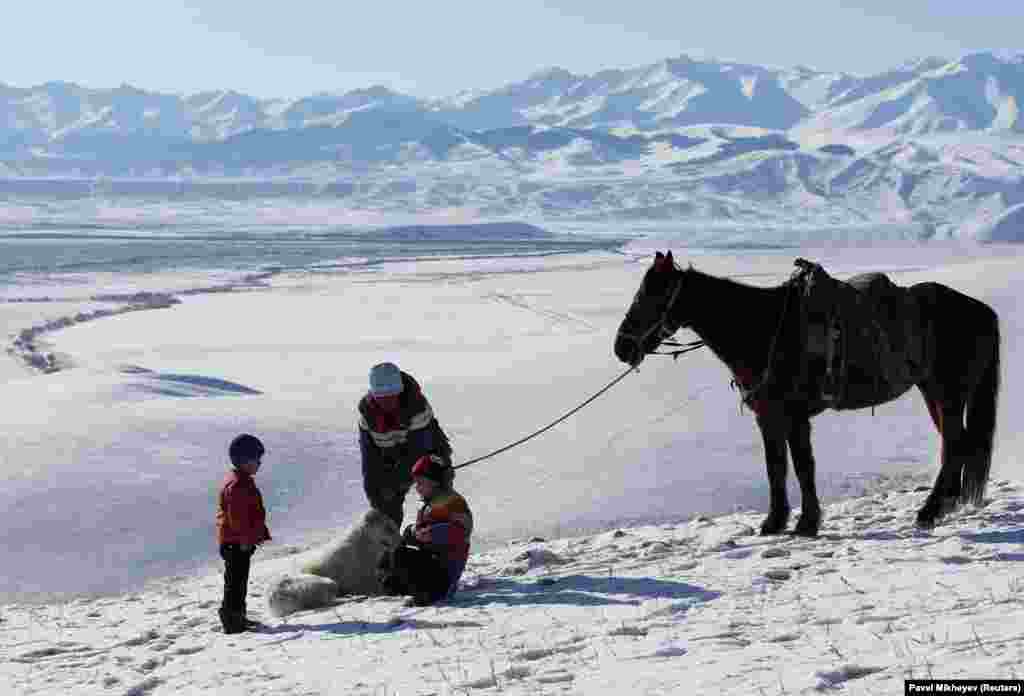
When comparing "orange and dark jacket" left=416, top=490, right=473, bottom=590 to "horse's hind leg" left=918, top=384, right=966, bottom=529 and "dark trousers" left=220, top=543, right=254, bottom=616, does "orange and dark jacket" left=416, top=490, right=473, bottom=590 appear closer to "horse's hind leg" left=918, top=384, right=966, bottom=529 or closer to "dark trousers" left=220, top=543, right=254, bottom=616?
"dark trousers" left=220, top=543, right=254, bottom=616

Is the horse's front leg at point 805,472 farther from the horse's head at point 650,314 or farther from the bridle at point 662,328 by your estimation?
the horse's head at point 650,314

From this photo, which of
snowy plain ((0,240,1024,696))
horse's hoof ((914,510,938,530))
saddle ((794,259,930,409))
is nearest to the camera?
snowy plain ((0,240,1024,696))

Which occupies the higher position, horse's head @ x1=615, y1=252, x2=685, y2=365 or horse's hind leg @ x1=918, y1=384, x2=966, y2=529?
horse's head @ x1=615, y1=252, x2=685, y2=365

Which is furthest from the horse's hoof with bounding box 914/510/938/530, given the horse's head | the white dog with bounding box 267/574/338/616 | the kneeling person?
the white dog with bounding box 267/574/338/616

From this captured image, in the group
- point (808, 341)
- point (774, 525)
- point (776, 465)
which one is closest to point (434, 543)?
point (776, 465)

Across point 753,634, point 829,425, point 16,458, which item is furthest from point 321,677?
point 829,425

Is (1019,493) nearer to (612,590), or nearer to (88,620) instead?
(612,590)

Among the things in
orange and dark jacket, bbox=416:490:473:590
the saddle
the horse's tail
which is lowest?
orange and dark jacket, bbox=416:490:473:590

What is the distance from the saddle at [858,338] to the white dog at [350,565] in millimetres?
2661

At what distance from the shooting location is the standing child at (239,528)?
6.47m

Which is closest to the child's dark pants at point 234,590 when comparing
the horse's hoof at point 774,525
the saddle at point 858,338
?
the horse's hoof at point 774,525

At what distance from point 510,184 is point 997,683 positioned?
164 meters

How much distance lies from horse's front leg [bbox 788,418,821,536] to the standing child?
3.16 meters

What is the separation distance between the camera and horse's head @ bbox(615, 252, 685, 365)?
7.32 m
